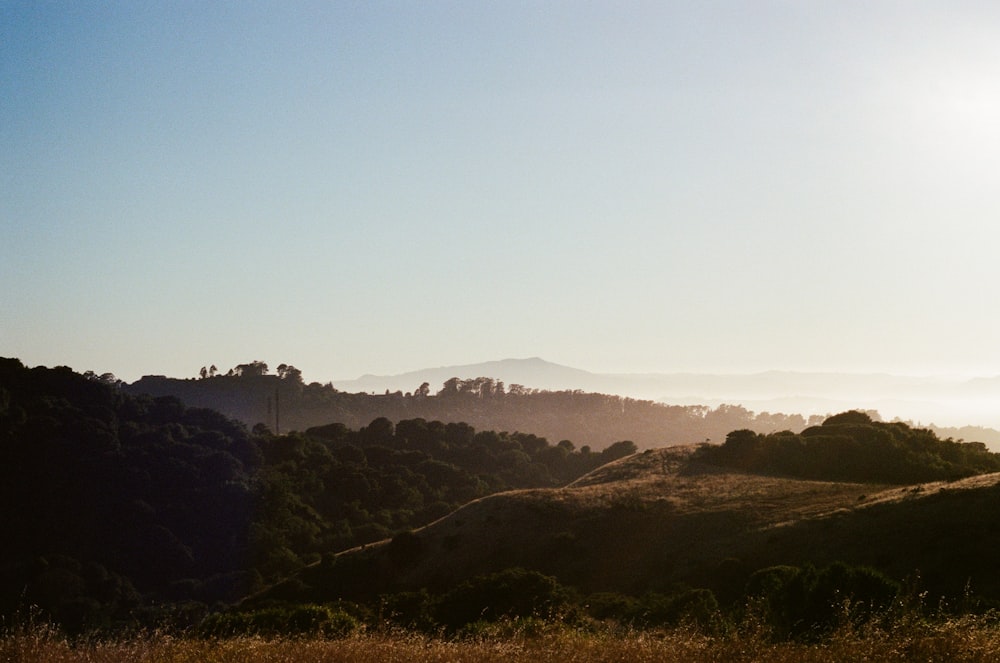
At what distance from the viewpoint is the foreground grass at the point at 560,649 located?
9.37 metres

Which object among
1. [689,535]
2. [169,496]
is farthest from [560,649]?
[169,496]

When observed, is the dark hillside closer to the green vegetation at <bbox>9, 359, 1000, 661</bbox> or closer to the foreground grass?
the green vegetation at <bbox>9, 359, 1000, 661</bbox>

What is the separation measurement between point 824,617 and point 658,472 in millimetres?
58470

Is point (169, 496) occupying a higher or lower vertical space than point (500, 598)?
lower

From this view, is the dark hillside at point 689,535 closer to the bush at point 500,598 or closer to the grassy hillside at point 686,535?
the grassy hillside at point 686,535

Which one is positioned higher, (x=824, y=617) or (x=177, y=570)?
(x=824, y=617)

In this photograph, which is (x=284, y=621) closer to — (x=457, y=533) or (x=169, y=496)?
(x=457, y=533)

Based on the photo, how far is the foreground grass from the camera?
9.37 metres

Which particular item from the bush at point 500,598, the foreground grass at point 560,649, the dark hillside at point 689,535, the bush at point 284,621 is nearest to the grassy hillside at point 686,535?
the dark hillside at point 689,535

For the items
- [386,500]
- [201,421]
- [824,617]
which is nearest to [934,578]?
[824,617]

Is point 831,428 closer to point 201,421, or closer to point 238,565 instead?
point 238,565

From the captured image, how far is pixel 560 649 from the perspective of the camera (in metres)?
10.8

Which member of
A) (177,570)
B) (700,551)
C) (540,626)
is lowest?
(177,570)

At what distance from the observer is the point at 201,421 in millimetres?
103875
